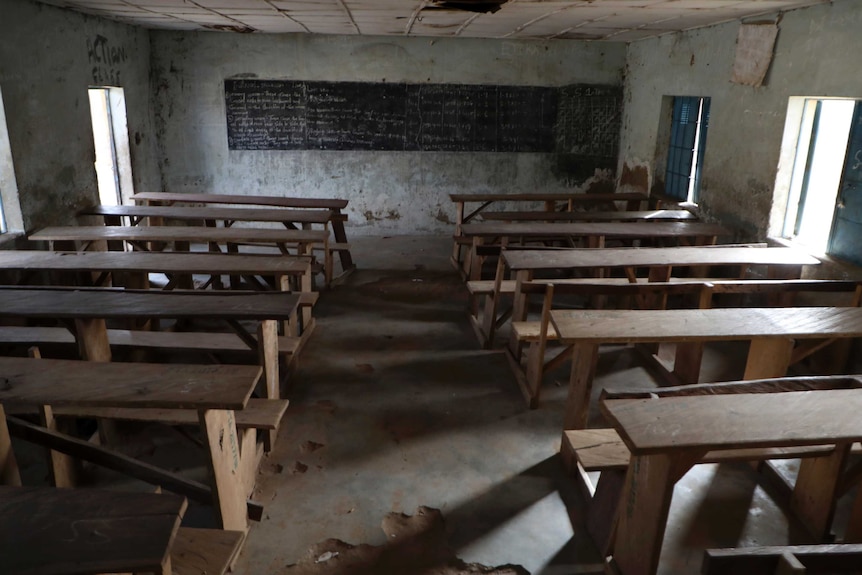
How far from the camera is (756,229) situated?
5.16 m

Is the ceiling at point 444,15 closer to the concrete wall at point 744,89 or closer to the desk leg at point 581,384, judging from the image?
the concrete wall at point 744,89

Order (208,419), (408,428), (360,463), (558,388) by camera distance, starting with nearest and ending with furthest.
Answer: (208,419) → (360,463) → (408,428) → (558,388)

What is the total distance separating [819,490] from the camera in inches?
104

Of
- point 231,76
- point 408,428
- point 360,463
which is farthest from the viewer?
point 231,76

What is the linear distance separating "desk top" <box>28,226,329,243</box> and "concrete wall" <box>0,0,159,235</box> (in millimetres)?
357

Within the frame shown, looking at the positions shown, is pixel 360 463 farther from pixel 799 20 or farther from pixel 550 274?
pixel 799 20

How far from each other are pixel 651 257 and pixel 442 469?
2.20m

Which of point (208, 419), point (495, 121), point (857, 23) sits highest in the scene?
point (857, 23)

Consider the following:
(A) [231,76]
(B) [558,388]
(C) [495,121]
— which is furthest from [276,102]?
(B) [558,388]

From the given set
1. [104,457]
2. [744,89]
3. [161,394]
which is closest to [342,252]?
[744,89]

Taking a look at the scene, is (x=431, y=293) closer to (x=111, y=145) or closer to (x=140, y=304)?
(x=140, y=304)

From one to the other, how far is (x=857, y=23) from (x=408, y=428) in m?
3.87

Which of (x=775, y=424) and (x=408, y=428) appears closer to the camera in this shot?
(x=775, y=424)

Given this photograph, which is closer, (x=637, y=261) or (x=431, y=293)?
(x=637, y=261)
